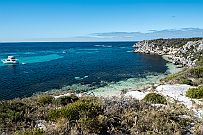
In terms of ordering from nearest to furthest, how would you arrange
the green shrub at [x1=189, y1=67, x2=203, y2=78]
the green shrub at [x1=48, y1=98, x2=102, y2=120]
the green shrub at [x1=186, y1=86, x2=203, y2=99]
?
1. the green shrub at [x1=48, y1=98, x2=102, y2=120]
2. the green shrub at [x1=186, y1=86, x2=203, y2=99]
3. the green shrub at [x1=189, y1=67, x2=203, y2=78]

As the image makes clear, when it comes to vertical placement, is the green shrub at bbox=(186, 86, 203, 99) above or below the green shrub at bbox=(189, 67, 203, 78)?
above

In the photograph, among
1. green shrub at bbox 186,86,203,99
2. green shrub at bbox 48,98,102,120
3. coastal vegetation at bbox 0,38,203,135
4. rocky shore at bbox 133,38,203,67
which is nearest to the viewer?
coastal vegetation at bbox 0,38,203,135

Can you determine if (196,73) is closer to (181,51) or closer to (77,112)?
(77,112)

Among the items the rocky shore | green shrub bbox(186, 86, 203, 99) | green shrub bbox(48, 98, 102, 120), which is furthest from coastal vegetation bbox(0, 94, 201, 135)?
the rocky shore

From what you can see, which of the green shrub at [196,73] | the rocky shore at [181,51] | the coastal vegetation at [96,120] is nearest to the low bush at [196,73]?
the green shrub at [196,73]

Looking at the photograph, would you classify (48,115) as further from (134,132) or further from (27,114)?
(134,132)

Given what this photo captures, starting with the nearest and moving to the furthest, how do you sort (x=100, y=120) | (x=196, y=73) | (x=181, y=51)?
(x=100, y=120)
(x=196, y=73)
(x=181, y=51)

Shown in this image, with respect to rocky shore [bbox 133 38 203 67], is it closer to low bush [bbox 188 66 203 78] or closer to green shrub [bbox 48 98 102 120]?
low bush [bbox 188 66 203 78]

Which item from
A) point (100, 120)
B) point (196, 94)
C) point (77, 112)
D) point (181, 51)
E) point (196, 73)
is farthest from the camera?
point (181, 51)

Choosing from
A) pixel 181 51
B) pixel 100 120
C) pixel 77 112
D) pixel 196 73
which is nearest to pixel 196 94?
pixel 77 112

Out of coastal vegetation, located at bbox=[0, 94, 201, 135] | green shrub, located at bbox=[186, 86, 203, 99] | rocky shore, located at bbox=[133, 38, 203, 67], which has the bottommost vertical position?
rocky shore, located at bbox=[133, 38, 203, 67]

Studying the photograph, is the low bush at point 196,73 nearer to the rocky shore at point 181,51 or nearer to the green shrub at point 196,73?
the green shrub at point 196,73

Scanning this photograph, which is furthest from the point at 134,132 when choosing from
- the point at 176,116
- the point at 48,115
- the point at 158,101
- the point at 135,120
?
the point at 158,101

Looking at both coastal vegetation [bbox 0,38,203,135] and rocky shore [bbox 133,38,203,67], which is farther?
rocky shore [bbox 133,38,203,67]
